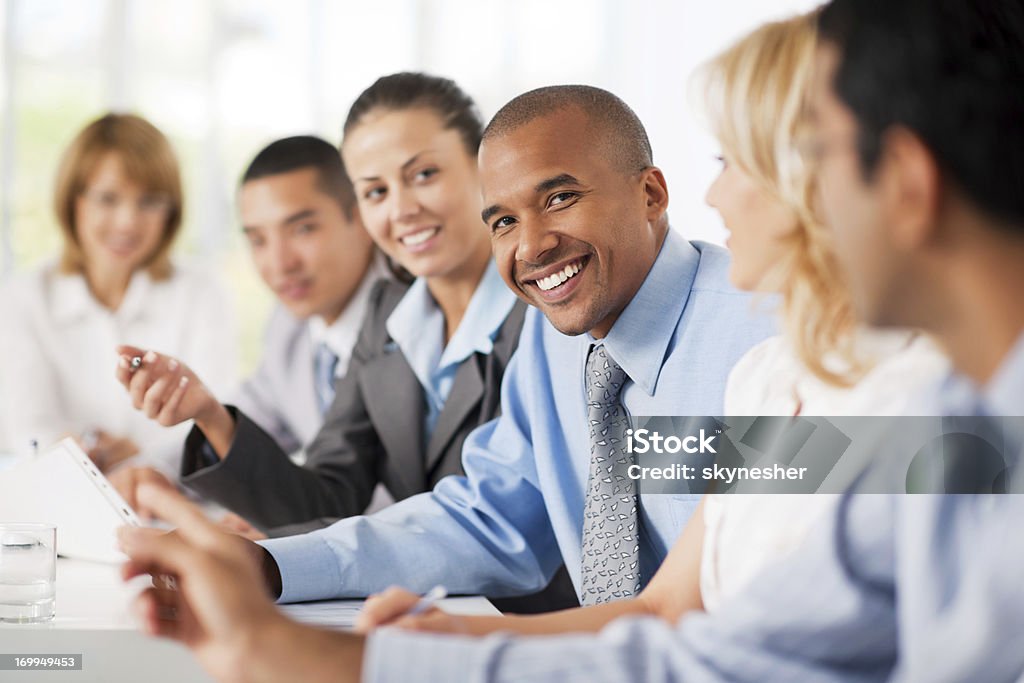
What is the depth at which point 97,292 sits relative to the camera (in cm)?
237

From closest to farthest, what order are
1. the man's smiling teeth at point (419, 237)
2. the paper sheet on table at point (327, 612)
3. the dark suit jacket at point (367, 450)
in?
the paper sheet on table at point (327, 612), the dark suit jacket at point (367, 450), the man's smiling teeth at point (419, 237)

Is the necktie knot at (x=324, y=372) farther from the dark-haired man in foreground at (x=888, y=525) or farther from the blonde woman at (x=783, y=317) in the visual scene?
the dark-haired man in foreground at (x=888, y=525)

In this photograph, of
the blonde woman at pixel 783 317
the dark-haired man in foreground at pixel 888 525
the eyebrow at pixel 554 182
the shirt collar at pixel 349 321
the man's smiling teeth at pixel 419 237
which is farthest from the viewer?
the shirt collar at pixel 349 321

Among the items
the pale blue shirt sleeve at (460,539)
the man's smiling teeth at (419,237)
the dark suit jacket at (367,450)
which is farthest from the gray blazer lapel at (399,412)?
the pale blue shirt sleeve at (460,539)

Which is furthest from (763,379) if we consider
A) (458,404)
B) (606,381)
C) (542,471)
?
(458,404)

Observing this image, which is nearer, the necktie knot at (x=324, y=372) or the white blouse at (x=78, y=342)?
the necktie knot at (x=324, y=372)

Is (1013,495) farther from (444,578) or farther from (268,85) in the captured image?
(268,85)

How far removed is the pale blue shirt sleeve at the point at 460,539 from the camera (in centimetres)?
101

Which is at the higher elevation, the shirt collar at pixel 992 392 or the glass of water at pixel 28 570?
the shirt collar at pixel 992 392

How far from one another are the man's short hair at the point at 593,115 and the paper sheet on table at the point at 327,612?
49cm

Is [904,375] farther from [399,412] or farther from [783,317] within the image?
[399,412]

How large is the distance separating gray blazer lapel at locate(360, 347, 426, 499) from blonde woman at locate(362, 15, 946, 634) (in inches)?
27.5

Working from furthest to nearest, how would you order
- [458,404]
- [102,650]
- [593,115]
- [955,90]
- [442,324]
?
[442,324] < [458,404] < [593,115] < [102,650] < [955,90]

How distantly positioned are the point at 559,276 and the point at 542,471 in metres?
0.20
